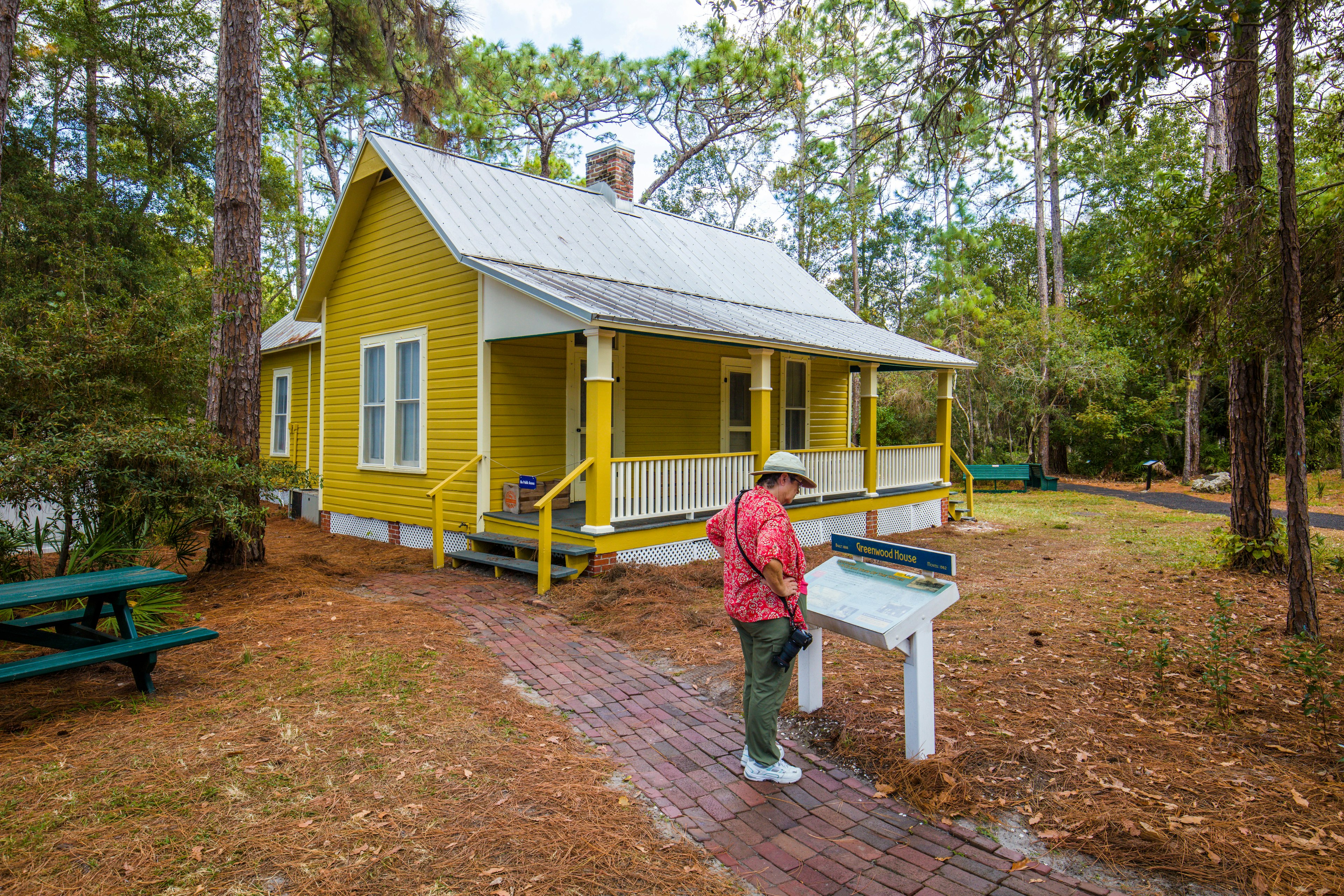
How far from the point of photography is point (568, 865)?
3.24 meters

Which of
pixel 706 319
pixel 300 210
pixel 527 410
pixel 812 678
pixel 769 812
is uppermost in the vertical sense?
pixel 300 210

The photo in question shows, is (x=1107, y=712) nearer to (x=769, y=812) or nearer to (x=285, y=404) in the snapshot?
(x=769, y=812)

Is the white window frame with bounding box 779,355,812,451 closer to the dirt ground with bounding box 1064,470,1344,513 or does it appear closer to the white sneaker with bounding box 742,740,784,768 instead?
the dirt ground with bounding box 1064,470,1344,513

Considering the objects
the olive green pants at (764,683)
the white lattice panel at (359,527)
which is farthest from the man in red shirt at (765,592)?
the white lattice panel at (359,527)

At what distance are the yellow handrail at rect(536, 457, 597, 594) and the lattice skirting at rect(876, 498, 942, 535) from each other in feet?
23.7

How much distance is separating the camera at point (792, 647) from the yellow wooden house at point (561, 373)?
4.95 metres

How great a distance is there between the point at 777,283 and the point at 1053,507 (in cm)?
887

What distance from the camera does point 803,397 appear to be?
15469 mm

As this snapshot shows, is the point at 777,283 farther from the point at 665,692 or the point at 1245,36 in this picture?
the point at 665,692

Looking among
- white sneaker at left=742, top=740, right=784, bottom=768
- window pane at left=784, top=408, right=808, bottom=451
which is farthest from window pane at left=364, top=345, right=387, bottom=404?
white sneaker at left=742, top=740, right=784, bottom=768

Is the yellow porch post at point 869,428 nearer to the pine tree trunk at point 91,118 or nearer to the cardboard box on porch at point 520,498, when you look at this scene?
the cardboard box on porch at point 520,498

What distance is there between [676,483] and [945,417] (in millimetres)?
8043

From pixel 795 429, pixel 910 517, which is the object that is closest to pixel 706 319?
pixel 795 429

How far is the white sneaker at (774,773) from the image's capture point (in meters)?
4.07
